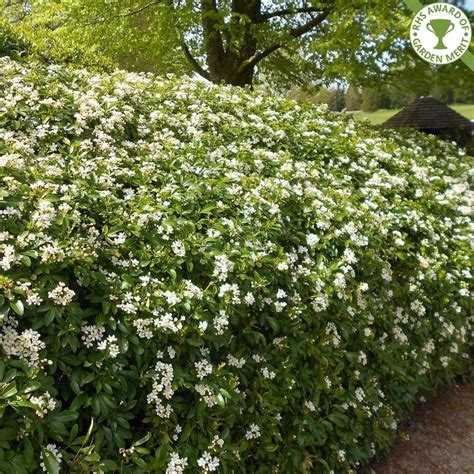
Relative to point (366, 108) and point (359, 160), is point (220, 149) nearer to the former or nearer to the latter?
point (359, 160)

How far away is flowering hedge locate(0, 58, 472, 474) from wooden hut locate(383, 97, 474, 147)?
48.7 feet

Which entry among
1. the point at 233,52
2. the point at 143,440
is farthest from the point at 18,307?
the point at 233,52

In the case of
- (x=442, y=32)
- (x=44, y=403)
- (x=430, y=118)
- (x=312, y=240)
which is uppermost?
(x=442, y=32)

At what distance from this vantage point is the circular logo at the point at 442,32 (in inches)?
305

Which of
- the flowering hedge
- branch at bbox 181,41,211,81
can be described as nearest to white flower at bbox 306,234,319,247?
the flowering hedge

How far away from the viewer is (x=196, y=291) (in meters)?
2.39

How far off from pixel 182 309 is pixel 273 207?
1092 mm

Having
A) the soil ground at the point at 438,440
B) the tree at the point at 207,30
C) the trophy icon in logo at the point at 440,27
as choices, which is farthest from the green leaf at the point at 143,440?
the tree at the point at 207,30

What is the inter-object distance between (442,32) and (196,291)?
7429 millimetres

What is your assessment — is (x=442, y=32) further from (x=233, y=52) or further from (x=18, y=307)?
(x=18, y=307)

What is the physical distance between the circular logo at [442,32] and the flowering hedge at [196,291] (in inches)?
160

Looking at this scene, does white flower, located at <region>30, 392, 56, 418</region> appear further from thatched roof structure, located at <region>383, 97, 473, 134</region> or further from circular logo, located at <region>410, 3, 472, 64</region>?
thatched roof structure, located at <region>383, 97, 473, 134</region>

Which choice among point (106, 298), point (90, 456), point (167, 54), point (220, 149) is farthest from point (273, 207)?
point (167, 54)

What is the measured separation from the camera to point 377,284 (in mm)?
3740
